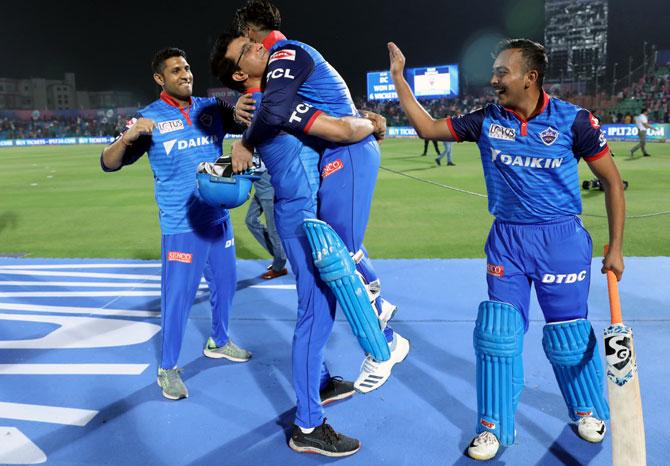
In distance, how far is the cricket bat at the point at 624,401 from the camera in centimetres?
246

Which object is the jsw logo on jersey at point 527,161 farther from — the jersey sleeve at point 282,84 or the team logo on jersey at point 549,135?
the jersey sleeve at point 282,84

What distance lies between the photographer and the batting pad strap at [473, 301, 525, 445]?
2801mm

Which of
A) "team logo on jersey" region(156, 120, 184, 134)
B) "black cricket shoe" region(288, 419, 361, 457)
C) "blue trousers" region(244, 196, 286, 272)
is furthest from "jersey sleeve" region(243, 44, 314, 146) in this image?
"blue trousers" region(244, 196, 286, 272)

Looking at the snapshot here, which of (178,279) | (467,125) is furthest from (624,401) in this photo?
(178,279)

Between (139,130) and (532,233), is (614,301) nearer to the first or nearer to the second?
(532,233)

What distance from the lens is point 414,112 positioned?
313 cm

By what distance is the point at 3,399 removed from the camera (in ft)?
12.5

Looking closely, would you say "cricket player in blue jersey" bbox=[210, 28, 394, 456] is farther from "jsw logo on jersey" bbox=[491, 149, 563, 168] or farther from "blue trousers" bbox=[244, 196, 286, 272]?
"blue trousers" bbox=[244, 196, 286, 272]

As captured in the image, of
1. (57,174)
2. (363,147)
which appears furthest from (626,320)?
(57,174)

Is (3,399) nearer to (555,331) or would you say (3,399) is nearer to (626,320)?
(555,331)

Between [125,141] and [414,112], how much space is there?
1.97 m

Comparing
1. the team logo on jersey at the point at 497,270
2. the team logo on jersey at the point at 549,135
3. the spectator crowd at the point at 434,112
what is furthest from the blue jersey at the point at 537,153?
the spectator crowd at the point at 434,112

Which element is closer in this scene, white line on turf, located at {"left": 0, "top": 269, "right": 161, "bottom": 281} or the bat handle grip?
the bat handle grip

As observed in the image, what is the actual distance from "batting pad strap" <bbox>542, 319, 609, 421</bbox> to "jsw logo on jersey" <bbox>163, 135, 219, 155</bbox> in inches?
104
